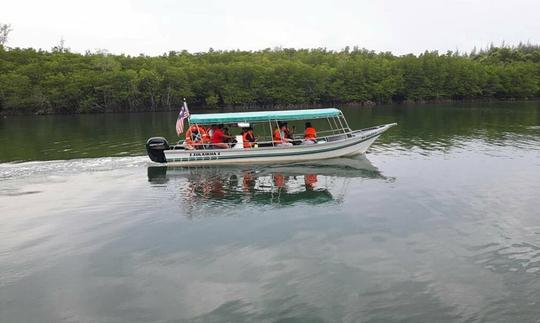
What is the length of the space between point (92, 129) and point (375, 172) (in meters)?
35.8

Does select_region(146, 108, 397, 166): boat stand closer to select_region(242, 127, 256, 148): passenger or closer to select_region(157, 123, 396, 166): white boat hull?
select_region(157, 123, 396, 166): white boat hull

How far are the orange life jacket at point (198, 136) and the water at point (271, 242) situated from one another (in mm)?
2006

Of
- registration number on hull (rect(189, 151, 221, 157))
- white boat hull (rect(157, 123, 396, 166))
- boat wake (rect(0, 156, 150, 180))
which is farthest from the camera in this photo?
registration number on hull (rect(189, 151, 221, 157))

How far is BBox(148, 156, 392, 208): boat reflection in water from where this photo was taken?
18.4 metres

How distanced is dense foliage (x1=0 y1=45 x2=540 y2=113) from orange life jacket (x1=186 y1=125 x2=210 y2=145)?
5638 cm

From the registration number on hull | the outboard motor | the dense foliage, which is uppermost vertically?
the dense foliage

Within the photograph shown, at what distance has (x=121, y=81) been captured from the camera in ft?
255

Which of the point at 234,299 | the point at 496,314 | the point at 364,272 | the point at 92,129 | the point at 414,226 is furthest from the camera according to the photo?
the point at 92,129

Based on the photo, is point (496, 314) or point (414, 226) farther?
point (414, 226)

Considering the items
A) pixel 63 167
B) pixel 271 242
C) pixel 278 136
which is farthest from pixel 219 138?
pixel 271 242

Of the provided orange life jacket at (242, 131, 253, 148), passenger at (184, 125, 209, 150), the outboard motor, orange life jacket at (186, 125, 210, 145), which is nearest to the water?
the outboard motor

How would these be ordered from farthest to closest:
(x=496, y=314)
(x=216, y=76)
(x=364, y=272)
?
1. (x=216, y=76)
2. (x=364, y=272)
3. (x=496, y=314)

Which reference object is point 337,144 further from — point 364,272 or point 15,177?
point 15,177

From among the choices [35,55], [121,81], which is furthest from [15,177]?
[35,55]
